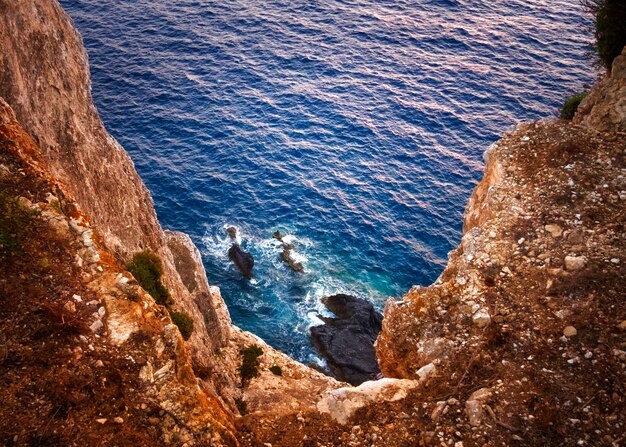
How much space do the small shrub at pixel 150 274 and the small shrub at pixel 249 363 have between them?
11.0 meters

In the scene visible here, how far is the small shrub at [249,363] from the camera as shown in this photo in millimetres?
31861

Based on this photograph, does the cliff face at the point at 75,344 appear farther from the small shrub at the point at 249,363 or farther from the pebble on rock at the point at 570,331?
the small shrub at the point at 249,363

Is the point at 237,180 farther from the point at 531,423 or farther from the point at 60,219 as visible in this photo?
the point at 531,423

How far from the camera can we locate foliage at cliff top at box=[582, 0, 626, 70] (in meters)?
29.2

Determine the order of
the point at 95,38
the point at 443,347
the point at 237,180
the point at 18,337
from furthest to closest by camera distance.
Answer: the point at 95,38 → the point at 237,180 → the point at 443,347 → the point at 18,337

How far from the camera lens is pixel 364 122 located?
3162 inches

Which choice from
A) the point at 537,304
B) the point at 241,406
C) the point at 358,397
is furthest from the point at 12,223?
the point at 537,304

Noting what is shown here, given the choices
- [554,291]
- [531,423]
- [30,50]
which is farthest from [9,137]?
[554,291]

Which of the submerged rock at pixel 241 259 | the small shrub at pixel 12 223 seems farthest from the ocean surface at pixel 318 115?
the small shrub at pixel 12 223

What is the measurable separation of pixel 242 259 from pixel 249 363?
27.7 meters

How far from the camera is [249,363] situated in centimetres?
3272

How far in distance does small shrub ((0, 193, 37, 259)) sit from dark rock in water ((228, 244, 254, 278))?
4325 centimetres

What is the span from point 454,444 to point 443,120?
70.7 m

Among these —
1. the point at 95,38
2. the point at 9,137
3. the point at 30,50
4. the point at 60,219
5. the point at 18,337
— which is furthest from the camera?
the point at 95,38
